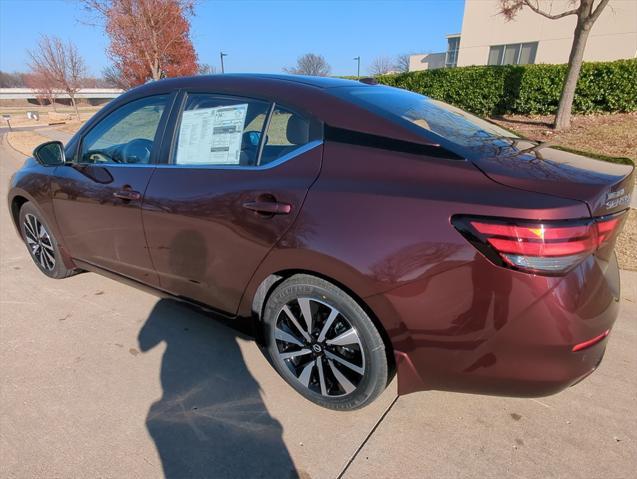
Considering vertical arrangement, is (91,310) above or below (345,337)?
below

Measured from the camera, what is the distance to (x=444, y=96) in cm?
1439

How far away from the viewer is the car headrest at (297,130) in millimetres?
2113

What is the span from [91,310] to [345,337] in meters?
2.32

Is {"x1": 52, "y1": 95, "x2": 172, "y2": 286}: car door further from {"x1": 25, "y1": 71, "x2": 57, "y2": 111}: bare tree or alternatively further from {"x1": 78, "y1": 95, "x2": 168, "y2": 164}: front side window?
{"x1": 25, "y1": 71, "x2": 57, "y2": 111}: bare tree

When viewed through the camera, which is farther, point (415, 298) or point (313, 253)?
point (313, 253)

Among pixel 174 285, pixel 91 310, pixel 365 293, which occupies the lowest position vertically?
pixel 91 310

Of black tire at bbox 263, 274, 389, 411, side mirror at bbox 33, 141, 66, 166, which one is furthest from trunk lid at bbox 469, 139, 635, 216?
side mirror at bbox 33, 141, 66, 166

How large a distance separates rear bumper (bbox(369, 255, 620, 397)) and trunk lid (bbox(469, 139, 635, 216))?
0.26 metres

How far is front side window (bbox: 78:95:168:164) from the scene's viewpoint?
9.05ft

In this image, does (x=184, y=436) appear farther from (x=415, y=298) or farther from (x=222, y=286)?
(x=415, y=298)

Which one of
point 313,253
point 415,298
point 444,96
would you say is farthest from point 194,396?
point 444,96

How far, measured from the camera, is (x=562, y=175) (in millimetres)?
1699

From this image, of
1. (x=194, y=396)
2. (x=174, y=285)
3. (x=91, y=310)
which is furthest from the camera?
(x=91, y=310)

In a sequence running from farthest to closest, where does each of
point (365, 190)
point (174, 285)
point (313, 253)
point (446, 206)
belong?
point (174, 285) → point (313, 253) → point (365, 190) → point (446, 206)
